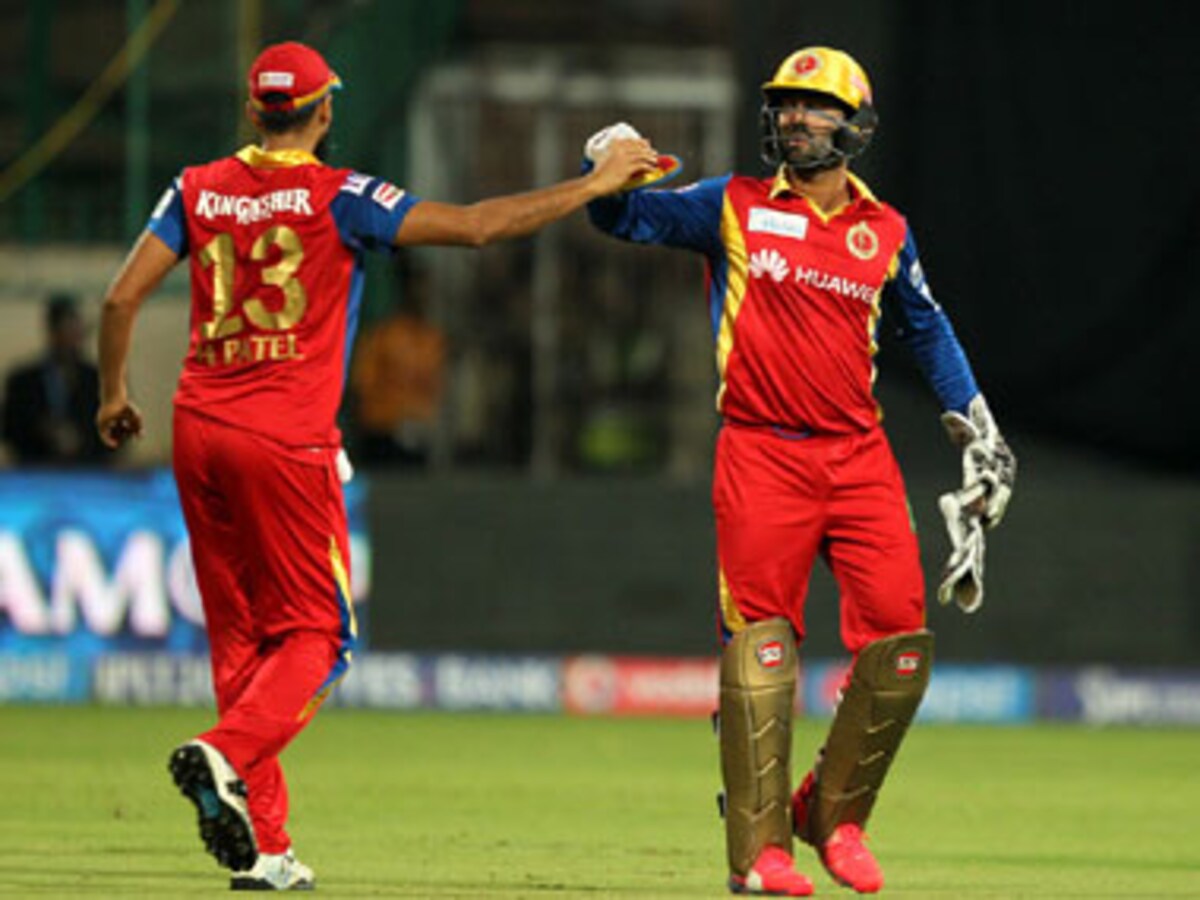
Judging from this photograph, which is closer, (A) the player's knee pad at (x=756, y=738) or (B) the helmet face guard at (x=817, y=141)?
(A) the player's knee pad at (x=756, y=738)

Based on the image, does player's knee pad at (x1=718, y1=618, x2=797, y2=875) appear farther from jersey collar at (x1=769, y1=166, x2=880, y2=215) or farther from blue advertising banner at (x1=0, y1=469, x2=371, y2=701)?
blue advertising banner at (x1=0, y1=469, x2=371, y2=701)

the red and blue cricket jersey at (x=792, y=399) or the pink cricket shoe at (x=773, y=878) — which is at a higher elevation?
the red and blue cricket jersey at (x=792, y=399)

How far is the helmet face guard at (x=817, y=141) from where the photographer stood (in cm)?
666

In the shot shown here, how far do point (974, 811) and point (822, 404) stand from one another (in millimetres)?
2662

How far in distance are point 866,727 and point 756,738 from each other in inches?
13.0

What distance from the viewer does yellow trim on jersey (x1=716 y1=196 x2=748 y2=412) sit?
262 inches

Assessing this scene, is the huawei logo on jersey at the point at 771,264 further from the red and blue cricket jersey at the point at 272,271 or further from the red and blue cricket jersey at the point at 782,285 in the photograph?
the red and blue cricket jersey at the point at 272,271

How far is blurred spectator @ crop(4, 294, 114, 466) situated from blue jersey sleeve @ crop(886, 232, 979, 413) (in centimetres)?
617

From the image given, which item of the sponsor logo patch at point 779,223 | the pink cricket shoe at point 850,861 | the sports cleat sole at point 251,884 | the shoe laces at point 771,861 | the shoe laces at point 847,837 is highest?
the sponsor logo patch at point 779,223

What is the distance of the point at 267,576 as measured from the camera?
652 cm

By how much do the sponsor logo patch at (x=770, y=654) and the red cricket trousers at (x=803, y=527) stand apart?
2.9 inches

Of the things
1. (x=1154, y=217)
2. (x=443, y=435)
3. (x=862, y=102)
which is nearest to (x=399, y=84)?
(x=443, y=435)

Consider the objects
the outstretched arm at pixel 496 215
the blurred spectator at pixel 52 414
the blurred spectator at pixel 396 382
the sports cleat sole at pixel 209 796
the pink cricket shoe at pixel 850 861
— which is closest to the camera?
the sports cleat sole at pixel 209 796

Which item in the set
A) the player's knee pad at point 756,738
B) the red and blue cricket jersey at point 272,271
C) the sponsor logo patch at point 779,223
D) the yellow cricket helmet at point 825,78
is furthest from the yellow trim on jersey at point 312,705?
the yellow cricket helmet at point 825,78
